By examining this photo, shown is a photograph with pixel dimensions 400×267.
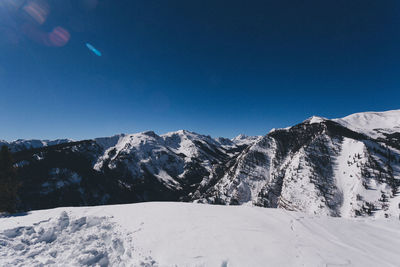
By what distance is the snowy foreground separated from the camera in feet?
20.0

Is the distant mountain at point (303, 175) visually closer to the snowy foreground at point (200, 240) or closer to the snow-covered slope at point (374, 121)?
the snow-covered slope at point (374, 121)

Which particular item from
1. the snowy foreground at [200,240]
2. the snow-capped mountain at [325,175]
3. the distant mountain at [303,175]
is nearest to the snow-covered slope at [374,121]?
the distant mountain at [303,175]

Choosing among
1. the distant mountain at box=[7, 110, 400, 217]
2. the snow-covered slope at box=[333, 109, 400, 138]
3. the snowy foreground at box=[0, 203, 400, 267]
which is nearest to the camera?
the snowy foreground at box=[0, 203, 400, 267]

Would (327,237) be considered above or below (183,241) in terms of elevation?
above

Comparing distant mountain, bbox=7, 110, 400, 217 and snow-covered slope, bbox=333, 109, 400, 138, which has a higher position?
snow-covered slope, bbox=333, 109, 400, 138

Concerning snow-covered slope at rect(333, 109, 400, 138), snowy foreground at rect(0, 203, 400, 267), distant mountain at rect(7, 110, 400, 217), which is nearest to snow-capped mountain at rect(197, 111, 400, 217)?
distant mountain at rect(7, 110, 400, 217)

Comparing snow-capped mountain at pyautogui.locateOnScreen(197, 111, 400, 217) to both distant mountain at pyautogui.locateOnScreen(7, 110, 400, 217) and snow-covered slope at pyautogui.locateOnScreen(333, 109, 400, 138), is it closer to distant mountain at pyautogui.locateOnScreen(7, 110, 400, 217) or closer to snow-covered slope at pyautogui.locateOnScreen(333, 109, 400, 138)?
distant mountain at pyautogui.locateOnScreen(7, 110, 400, 217)

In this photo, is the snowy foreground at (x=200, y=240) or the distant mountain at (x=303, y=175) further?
the distant mountain at (x=303, y=175)

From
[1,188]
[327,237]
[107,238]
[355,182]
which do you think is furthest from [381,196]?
[1,188]

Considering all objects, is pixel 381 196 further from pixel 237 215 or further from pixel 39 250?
pixel 39 250

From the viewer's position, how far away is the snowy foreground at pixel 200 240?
20.0 ft

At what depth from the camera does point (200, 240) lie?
7184 millimetres

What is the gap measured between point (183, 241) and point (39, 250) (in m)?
6.43

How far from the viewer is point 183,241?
7.17m
